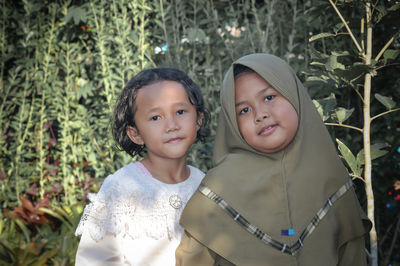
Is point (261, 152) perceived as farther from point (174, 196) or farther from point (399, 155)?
point (399, 155)

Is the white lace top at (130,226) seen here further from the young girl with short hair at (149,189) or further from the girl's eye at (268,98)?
the girl's eye at (268,98)

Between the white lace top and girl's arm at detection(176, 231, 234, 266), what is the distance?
117 millimetres

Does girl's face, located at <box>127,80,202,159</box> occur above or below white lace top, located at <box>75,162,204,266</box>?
above

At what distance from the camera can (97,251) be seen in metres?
1.72

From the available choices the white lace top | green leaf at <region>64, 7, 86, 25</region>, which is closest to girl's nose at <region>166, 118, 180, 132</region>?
the white lace top

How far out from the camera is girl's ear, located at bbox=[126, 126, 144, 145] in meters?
1.94

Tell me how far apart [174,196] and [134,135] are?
36 cm

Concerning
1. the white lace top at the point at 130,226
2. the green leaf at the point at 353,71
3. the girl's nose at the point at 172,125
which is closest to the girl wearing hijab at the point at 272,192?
the white lace top at the point at 130,226

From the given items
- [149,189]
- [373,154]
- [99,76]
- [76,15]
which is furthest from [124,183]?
[99,76]

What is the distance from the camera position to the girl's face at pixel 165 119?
1.79 m

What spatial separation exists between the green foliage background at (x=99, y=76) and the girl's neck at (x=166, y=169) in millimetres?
1097

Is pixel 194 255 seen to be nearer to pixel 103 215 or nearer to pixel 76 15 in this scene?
pixel 103 215

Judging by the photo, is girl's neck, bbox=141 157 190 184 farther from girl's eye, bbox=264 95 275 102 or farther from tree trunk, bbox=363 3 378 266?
tree trunk, bbox=363 3 378 266

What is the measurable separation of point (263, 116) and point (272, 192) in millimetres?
301
